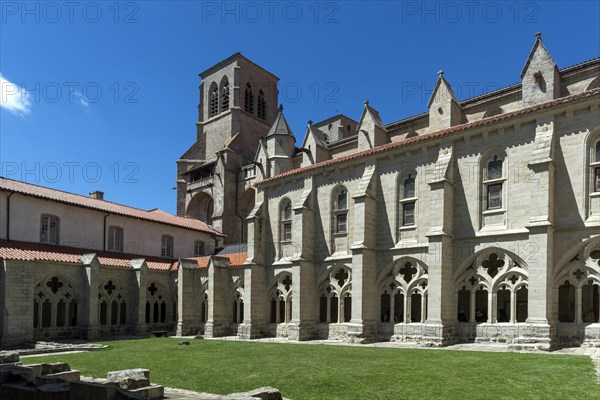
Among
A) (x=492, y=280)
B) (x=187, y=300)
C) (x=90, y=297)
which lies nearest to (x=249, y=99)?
(x=187, y=300)

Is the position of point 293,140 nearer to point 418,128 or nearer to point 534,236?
point 418,128

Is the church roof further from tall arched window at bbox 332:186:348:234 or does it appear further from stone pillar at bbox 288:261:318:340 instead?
stone pillar at bbox 288:261:318:340

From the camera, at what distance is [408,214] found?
2412cm

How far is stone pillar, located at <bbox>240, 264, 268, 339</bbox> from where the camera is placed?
93.9ft

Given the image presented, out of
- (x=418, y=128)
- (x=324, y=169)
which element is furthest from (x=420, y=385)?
(x=418, y=128)

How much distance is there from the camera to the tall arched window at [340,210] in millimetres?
26906

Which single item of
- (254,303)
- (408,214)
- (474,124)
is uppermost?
(474,124)

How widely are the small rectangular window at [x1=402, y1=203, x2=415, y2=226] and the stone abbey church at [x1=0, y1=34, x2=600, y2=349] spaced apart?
8 centimetres

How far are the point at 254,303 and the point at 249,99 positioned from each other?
104 feet

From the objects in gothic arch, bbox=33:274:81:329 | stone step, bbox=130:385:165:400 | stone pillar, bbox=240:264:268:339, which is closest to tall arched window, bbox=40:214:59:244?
gothic arch, bbox=33:274:81:329

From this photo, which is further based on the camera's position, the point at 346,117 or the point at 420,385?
the point at 346,117

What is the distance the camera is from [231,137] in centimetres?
5178

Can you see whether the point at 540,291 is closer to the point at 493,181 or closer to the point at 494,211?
the point at 494,211

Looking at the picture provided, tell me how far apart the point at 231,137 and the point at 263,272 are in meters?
25.1
